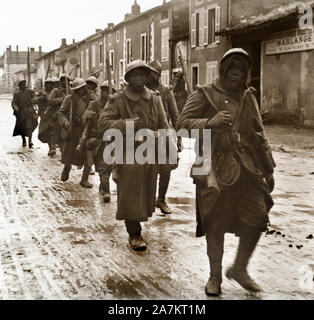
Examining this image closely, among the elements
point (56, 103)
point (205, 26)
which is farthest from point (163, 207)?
point (205, 26)

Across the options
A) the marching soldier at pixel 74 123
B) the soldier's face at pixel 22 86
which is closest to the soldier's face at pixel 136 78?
the marching soldier at pixel 74 123

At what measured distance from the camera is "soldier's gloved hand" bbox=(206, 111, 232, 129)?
4480 mm

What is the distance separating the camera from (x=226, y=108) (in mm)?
4633

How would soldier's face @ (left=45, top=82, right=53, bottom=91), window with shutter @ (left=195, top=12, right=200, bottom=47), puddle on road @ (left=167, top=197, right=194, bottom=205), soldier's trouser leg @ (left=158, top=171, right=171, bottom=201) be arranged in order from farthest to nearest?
window with shutter @ (left=195, top=12, right=200, bottom=47), soldier's face @ (left=45, top=82, right=53, bottom=91), puddle on road @ (left=167, top=197, right=194, bottom=205), soldier's trouser leg @ (left=158, top=171, right=171, bottom=201)

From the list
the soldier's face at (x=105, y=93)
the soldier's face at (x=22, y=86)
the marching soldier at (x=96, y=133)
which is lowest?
the marching soldier at (x=96, y=133)

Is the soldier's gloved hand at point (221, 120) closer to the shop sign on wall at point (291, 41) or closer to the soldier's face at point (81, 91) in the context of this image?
the soldier's face at point (81, 91)

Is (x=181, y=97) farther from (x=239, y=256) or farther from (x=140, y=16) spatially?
(x=140, y=16)

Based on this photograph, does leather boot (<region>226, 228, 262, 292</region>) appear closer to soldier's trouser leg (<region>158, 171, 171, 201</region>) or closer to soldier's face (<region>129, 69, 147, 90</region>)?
soldier's face (<region>129, 69, 147, 90</region>)

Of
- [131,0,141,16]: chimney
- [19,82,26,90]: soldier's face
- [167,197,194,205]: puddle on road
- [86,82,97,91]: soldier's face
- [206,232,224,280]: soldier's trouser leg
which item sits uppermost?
[131,0,141,16]: chimney

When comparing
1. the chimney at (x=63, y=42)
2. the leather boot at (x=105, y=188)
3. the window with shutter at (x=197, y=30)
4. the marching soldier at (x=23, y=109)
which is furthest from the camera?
the chimney at (x=63, y=42)

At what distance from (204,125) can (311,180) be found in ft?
20.4

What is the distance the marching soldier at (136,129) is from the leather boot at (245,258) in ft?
4.58

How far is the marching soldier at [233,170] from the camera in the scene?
4535 millimetres

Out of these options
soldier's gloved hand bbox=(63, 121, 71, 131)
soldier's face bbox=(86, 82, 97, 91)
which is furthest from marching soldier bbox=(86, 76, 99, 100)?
soldier's gloved hand bbox=(63, 121, 71, 131)
